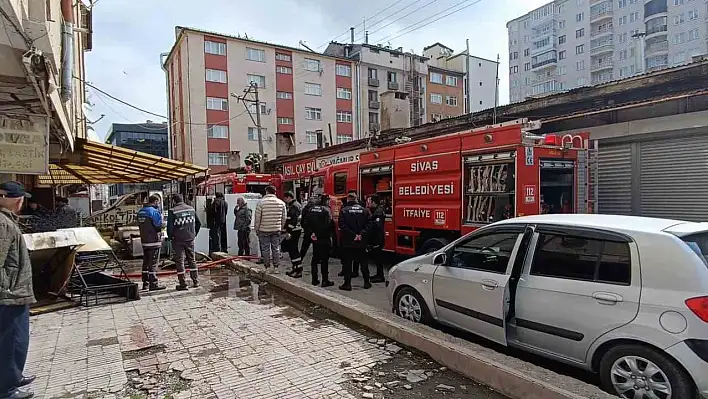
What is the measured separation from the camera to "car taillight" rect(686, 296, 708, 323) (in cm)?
301

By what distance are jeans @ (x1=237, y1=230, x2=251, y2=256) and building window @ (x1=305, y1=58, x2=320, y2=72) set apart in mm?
35657

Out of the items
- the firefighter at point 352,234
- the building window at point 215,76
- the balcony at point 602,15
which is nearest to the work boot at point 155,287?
the firefighter at point 352,234

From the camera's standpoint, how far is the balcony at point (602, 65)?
58763 mm

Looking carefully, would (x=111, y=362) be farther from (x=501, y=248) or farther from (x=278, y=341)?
(x=501, y=248)

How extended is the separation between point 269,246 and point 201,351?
13.1 ft

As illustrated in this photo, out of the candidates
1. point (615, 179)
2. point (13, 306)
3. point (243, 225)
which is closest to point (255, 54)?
point (243, 225)

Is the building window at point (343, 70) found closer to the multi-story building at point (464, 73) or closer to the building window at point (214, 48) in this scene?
the multi-story building at point (464, 73)

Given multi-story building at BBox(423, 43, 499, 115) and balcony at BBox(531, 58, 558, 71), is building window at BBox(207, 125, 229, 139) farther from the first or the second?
balcony at BBox(531, 58, 558, 71)

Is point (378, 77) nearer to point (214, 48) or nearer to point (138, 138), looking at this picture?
point (214, 48)

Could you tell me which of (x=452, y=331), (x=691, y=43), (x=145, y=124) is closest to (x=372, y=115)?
(x=145, y=124)

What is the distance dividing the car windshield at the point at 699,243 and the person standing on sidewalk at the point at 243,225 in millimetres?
9282

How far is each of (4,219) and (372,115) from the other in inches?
1781

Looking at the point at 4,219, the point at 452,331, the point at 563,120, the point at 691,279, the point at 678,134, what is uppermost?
the point at 563,120

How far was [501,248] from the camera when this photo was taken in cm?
445
